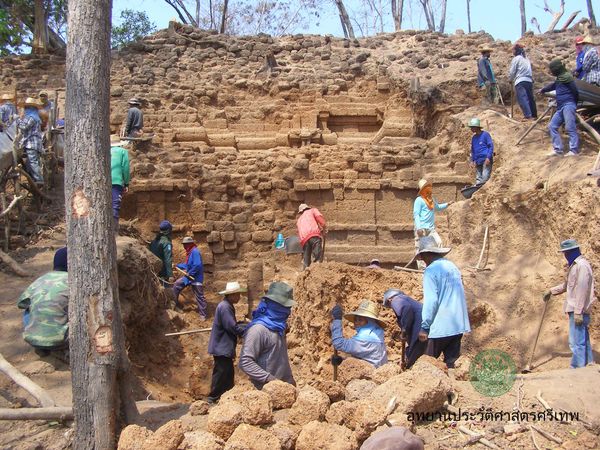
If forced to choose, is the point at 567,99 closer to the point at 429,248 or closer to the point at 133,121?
the point at 429,248

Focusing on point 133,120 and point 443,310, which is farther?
point 133,120

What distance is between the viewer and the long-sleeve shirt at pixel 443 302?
18.5 ft

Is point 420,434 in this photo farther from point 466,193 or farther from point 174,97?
point 174,97

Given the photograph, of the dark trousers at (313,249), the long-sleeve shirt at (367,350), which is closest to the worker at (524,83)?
the dark trousers at (313,249)

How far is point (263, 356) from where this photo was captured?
5406 mm

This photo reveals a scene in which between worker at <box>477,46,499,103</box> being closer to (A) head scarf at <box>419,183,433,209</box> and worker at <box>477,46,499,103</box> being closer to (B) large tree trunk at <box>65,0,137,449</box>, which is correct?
(A) head scarf at <box>419,183,433,209</box>

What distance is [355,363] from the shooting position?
17.4ft

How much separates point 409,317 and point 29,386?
3503mm

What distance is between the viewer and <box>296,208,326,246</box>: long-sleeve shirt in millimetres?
9922

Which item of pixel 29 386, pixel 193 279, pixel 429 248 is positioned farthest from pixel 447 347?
pixel 193 279

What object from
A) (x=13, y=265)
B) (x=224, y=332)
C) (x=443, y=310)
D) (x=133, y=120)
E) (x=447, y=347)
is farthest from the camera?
(x=133, y=120)

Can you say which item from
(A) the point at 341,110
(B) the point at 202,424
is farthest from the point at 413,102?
(B) the point at 202,424

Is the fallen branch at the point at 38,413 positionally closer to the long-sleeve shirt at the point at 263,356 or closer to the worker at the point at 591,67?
the long-sleeve shirt at the point at 263,356

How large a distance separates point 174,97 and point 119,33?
34.4 ft
